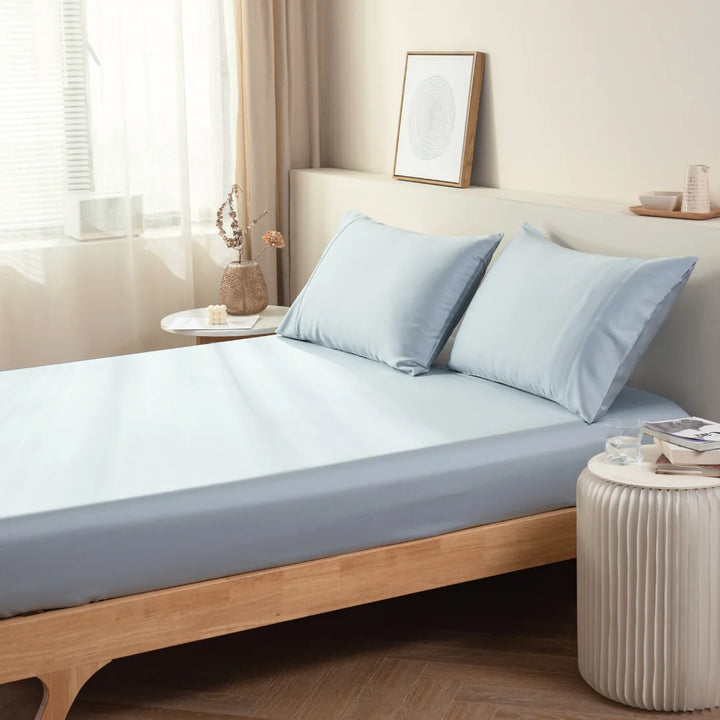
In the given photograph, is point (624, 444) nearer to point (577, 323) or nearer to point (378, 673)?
point (577, 323)

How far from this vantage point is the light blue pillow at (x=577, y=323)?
2.57 m

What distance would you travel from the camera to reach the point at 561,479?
248 centimetres

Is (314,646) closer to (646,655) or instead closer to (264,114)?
(646,655)

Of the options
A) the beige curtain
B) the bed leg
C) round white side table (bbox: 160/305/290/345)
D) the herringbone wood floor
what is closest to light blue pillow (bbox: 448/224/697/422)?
the herringbone wood floor

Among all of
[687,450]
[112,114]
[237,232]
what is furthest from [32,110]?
[687,450]

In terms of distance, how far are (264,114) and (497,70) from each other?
3.76 feet

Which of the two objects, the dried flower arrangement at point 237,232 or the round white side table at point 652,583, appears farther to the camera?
the dried flower arrangement at point 237,232

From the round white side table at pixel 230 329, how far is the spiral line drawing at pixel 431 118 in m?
0.79

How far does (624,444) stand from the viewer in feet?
7.47

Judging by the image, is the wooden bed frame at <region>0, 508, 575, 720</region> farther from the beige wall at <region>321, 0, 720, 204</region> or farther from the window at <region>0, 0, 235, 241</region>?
the window at <region>0, 0, 235, 241</region>

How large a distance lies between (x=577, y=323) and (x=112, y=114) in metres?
2.20

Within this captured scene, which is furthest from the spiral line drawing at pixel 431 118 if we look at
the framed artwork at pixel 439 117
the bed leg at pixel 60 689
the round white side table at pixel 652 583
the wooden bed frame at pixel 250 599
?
the bed leg at pixel 60 689

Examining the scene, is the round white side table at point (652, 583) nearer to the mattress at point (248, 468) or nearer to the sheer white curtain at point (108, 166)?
the mattress at point (248, 468)

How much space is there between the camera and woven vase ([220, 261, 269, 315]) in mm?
3932
